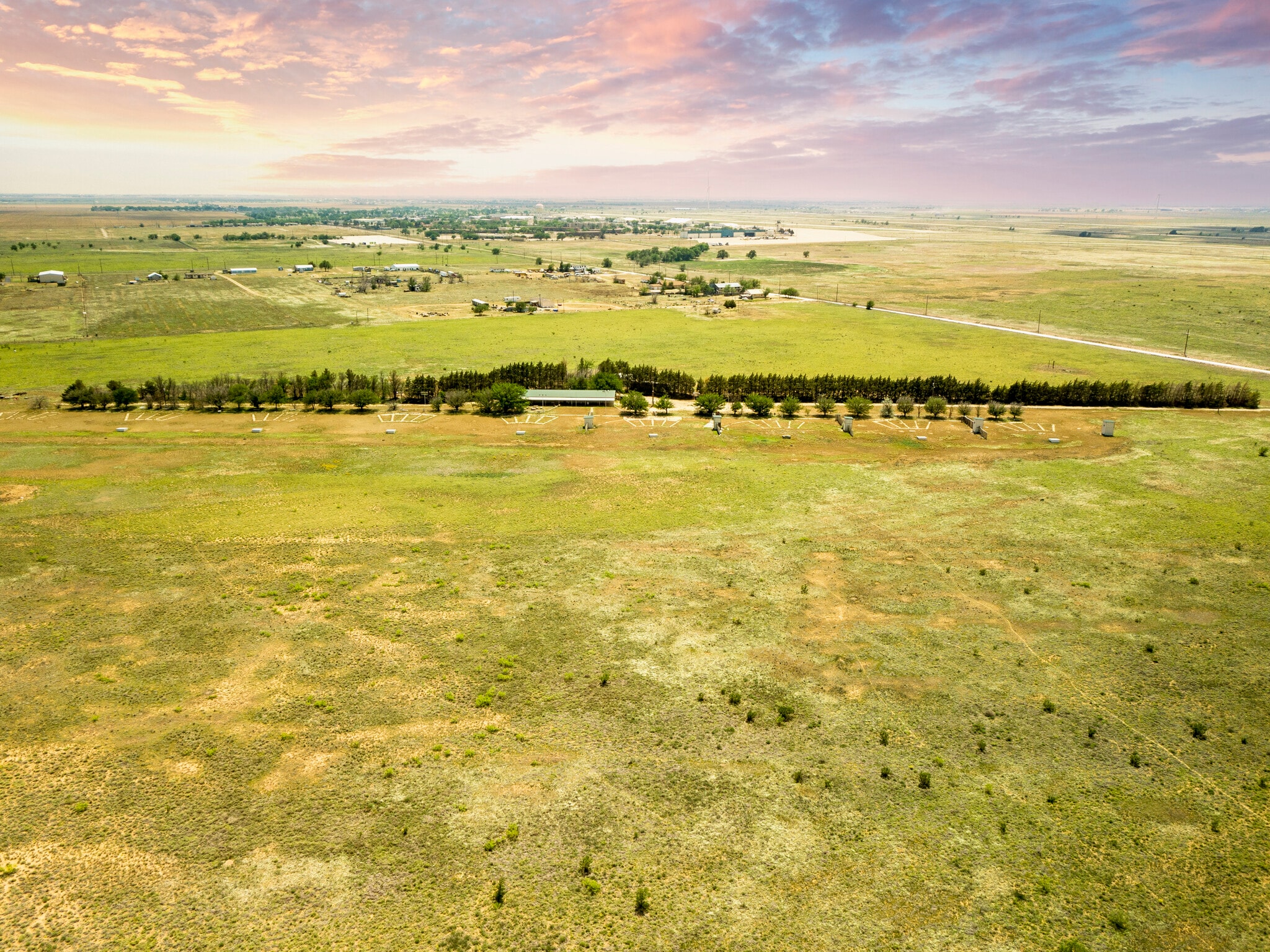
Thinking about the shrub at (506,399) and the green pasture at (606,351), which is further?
the green pasture at (606,351)

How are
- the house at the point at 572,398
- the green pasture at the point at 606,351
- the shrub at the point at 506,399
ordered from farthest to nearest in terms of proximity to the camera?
the green pasture at the point at 606,351, the house at the point at 572,398, the shrub at the point at 506,399

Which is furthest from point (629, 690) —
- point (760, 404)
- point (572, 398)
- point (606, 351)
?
point (606, 351)

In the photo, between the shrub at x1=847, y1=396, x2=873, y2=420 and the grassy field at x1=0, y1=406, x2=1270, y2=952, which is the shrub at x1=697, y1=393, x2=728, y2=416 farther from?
the grassy field at x1=0, y1=406, x2=1270, y2=952

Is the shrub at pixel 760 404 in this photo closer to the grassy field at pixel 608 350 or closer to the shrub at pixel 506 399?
the grassy field at pixel 608 350

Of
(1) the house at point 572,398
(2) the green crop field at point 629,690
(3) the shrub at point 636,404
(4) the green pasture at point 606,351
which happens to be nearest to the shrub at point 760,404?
(2) the green crop field at point 629,690

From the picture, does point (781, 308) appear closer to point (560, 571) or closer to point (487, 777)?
point (560, 571)

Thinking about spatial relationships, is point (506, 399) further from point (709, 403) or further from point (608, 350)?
point (608, 350)

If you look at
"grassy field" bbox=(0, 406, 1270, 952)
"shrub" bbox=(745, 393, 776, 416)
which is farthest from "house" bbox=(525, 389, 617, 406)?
"grassy field" bbox=(0, 406, 1270, 952)

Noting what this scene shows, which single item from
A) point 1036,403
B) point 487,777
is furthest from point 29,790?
point 1036,403

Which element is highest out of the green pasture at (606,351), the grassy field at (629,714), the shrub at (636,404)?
the green pasture at (606,351)
